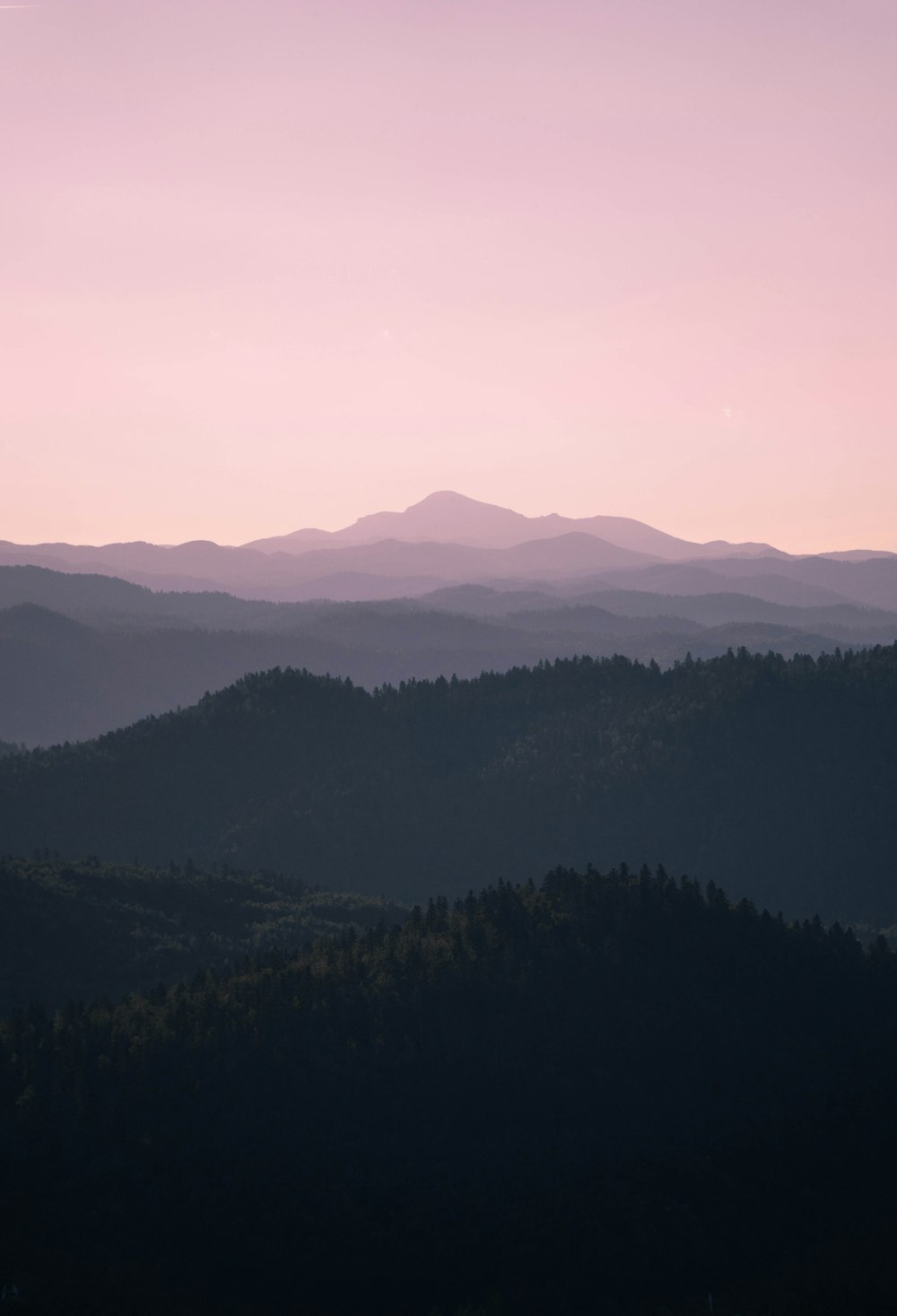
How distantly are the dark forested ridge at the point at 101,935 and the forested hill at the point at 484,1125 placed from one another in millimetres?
37179

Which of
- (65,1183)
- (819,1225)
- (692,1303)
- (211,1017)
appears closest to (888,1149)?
(819,1225)

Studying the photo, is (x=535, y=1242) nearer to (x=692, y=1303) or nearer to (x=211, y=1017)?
(x=692, y=1303)

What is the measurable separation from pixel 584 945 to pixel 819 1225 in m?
33.0

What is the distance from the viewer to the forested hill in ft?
283

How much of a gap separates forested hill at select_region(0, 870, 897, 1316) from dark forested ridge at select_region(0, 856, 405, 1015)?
3718cm

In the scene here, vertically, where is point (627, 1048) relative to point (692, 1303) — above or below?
above

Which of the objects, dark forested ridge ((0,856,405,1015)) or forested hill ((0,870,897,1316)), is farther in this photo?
dark forested ridge ((0,856,405,1015))

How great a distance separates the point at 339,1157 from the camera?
96.9 metres

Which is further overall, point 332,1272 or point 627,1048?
point 627,1048

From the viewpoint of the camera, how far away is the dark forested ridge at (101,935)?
153250 mm

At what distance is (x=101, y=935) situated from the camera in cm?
16788

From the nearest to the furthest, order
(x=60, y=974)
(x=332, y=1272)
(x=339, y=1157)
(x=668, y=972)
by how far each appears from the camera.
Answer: (x=332, y=1272), (x=339, y=1157), (x=668, y=972), (x=60, y=974)

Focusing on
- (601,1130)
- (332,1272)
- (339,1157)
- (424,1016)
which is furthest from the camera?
(424,1016)

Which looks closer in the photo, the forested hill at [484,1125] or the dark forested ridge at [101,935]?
the forested hill at [484,1125]
